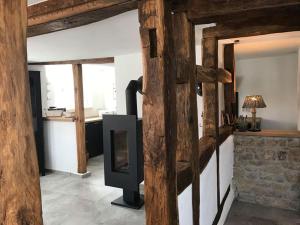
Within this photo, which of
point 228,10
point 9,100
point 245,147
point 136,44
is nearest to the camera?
point 9,100

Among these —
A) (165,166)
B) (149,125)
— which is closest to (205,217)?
(165,166)

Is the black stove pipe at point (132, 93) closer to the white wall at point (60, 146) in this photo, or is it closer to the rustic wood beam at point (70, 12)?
the rustic wood beam at point (70, 12)

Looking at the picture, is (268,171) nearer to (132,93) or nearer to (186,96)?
(132,93)

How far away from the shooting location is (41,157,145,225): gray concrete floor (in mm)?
3359

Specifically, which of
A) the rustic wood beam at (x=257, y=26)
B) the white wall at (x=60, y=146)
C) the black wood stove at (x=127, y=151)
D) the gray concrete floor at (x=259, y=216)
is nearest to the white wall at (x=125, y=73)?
the black wood stove at (x=127, y=151)

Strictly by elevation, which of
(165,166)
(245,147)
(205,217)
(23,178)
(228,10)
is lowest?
(205,217)

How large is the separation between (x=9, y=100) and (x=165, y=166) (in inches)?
39.8

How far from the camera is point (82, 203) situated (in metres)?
3.87

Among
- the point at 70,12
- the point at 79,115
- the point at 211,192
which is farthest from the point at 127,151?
the point at 70,12

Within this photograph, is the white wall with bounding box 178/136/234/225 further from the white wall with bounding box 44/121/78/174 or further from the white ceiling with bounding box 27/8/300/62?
the white wall with bounding box 44/121/78/174

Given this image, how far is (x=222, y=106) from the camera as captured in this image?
4.00 metres

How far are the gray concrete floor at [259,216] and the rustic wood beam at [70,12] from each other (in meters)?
2.93

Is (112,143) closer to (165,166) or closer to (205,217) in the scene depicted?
(205,217)

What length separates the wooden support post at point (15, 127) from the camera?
72 cm
